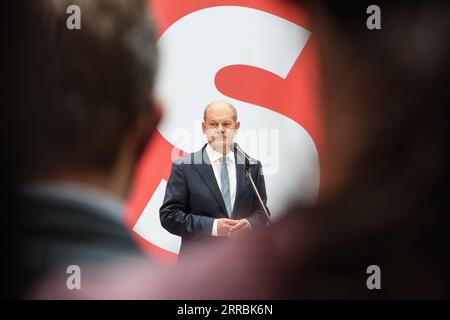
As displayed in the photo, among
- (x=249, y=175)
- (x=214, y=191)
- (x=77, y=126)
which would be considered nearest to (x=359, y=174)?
(x=249, y=175)

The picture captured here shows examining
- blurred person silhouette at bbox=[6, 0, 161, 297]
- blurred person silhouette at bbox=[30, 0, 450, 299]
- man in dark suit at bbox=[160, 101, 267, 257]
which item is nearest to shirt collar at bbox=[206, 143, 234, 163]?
man in dark suit at bbox=[160, 101, 267, 257]

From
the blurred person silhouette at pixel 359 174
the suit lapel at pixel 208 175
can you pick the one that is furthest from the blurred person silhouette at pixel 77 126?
the suit lapel at pixel 208 175

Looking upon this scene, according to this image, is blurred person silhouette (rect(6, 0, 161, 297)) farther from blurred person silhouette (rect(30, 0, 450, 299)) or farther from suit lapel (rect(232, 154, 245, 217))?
suit lapel (rect(232, 154, 245, 217))

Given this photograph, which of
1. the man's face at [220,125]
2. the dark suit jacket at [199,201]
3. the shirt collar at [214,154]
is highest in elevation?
the man's face at [220,125]

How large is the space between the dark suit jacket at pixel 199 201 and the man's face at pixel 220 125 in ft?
0.35

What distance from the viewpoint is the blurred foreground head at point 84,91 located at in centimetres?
250

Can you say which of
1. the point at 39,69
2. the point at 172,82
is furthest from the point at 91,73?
the point at 172,82

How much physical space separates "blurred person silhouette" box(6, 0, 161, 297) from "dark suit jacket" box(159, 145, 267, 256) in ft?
0.83

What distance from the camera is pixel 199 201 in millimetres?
2529

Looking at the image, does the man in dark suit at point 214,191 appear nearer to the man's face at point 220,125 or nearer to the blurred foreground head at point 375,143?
the man's face at point 220,125

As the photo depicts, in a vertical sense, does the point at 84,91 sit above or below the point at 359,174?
above

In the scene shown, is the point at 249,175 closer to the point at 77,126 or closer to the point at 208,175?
the point at 208,175

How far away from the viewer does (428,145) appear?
2527mm

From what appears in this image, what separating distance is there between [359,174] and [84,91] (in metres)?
1.59
